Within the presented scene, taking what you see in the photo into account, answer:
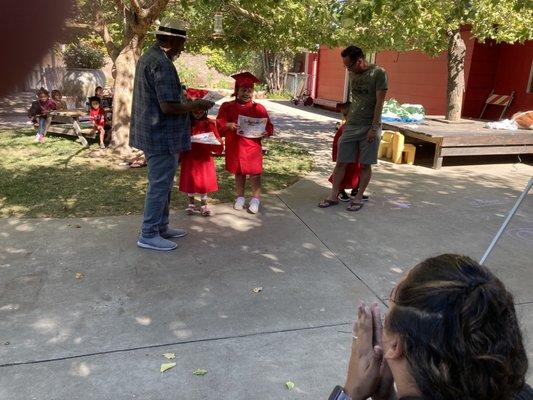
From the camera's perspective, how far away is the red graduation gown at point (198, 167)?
194 inches

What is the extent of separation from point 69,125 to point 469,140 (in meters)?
7.52

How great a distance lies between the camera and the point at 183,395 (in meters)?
2.50

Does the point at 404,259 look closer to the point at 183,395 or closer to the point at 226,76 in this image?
the point at 183,395

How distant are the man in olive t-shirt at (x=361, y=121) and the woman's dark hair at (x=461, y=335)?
447cm

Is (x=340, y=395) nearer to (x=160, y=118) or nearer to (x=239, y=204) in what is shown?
(x=160, y=118)

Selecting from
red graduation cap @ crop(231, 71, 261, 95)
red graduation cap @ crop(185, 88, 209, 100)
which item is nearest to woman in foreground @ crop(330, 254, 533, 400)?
red graduation cap @ crop(185, 88, 209, 100)

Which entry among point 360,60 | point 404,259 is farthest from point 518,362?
point 360,60

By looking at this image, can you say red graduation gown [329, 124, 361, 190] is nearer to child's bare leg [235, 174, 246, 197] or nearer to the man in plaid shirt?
child's bare leg [235, 174, 246, 197]

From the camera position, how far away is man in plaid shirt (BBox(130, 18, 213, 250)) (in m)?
3.88

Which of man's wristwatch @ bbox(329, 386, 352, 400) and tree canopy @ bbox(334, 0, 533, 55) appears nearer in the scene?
man's wristwatch @ bbox(329, 386, 352, 400)

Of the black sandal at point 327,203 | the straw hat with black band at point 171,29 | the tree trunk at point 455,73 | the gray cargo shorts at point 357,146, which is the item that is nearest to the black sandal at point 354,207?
the black sandal at point 327,203

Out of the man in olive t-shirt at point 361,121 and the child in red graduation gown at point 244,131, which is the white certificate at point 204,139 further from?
the man in olive t-shirt at point 361,121

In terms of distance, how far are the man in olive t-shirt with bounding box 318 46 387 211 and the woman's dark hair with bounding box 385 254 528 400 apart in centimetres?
447

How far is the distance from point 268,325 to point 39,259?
202cm
